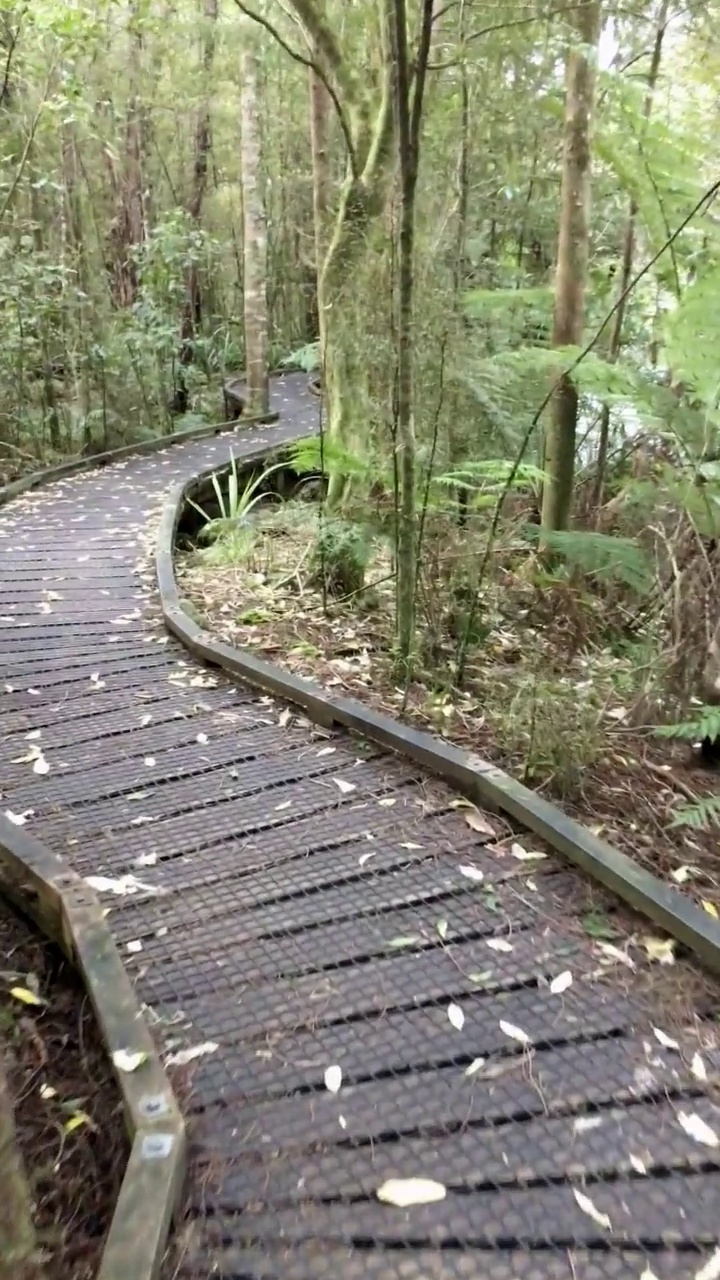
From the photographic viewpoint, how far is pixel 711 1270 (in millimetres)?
1791

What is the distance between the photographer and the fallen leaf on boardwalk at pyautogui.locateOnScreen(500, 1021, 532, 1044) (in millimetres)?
2364

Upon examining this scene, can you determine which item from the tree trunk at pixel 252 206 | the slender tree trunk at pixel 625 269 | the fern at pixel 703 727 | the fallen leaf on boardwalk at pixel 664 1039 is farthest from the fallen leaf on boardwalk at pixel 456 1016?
the tree trunk at pixel 252 206

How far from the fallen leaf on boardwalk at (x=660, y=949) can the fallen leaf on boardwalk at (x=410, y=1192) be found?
1.01 meters

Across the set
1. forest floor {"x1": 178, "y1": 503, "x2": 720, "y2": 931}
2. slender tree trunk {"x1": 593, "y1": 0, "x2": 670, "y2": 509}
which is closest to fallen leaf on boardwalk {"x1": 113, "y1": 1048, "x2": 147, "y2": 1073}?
forest floor {"x1": 178, "y1": 503, "x2": 720, "y2": 931}

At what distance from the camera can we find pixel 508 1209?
1909 mm

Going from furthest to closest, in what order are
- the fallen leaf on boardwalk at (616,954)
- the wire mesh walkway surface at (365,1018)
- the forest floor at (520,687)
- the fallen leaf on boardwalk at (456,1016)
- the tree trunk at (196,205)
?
the tree trunk at (196,205), the forest floor at (520,687), the fallen leaf on boardwalk at (616,954), the fallen leaf on boardwalk at (456,1016), the wire mesh walkway surface at (365,1018)

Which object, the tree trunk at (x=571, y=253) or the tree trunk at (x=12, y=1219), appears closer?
the tree trunk at (x=12, y=1219)

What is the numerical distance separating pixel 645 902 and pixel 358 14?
6.92 m

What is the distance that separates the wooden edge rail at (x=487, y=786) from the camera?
273 cm

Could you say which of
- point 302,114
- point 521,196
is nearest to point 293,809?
point 521,196

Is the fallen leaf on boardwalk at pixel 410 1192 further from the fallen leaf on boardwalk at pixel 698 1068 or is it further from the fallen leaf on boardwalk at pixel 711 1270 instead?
the fallen leaf on boardwalk at pixel 698 1068

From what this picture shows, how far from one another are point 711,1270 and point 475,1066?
65 cm

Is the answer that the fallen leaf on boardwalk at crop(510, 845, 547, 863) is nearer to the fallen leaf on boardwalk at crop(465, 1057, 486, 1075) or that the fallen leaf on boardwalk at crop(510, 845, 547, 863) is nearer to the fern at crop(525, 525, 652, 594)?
the fallen leaf on boardwalk at crop(465, 1057, 486, 1075)

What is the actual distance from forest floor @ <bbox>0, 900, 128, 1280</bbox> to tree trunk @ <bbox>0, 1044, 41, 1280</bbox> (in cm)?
17
